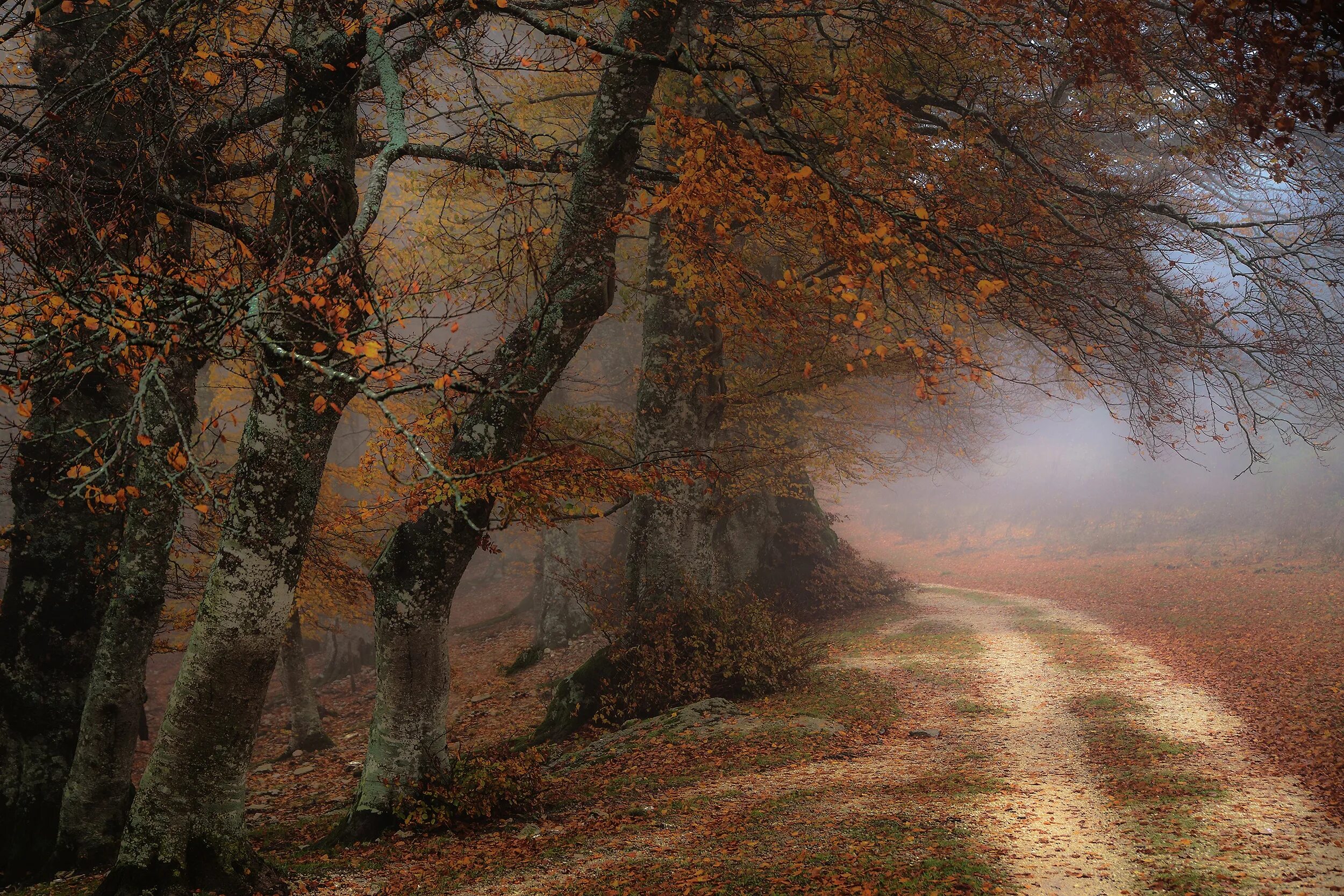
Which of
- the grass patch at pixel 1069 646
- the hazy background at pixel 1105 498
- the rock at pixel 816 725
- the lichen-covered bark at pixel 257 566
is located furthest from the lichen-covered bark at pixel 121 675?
the hazy background at pixel 1105 498

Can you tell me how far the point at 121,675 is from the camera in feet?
22.7

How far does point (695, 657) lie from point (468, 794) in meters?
4.44

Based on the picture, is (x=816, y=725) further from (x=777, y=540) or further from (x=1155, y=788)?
(x=777, y=540)

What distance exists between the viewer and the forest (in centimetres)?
543

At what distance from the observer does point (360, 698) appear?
17906mm

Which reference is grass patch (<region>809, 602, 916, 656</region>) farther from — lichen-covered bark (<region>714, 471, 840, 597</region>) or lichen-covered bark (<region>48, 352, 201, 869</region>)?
lichen-covered bark (<region>48, 352, 201, 869</region>)

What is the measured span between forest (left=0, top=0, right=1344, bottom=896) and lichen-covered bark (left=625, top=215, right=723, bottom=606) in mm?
87

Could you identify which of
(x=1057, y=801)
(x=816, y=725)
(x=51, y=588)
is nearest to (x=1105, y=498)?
(x=816, y=725)

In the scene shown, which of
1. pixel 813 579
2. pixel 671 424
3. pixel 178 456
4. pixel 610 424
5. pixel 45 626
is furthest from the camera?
pixel 813 579

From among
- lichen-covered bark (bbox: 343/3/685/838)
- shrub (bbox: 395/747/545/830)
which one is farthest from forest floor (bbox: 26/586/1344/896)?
lichen-covered bark (bbox: 343/3/685/838)

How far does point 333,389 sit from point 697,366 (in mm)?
7066

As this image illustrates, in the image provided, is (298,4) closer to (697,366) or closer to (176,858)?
(176,858)

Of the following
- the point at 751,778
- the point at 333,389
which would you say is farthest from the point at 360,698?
the point at 333,389

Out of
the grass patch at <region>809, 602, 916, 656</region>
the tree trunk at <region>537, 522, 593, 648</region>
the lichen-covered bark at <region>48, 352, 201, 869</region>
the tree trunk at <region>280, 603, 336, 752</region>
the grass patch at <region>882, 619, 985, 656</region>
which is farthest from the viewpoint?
the tree trunk at <region>537, 522, 593, 648</region>
